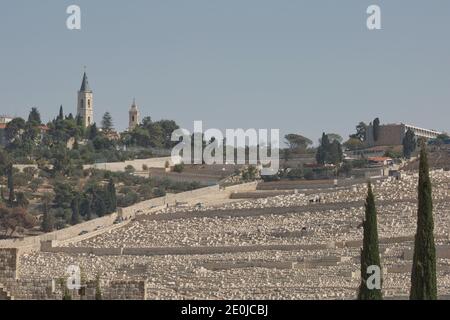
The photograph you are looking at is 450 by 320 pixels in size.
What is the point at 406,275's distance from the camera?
4231 centimetres

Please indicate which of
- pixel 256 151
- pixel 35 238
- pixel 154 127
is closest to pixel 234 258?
pixel 35 238

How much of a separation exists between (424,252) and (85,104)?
308ft

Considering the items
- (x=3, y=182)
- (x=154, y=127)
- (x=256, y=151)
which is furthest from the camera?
(x=154, y=127)

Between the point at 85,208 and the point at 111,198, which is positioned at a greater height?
the point at 111,198

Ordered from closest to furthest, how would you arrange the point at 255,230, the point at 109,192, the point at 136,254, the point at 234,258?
the point at 234,258 → the point at 136,254 → the point at 255,230 → the point at 109,192

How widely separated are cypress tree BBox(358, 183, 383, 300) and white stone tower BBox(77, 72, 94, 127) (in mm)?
87600

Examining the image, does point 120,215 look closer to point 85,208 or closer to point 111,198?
point 111,198

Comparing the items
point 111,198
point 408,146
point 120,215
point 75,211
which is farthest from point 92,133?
point 120,215

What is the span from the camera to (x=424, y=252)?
23.8 meters

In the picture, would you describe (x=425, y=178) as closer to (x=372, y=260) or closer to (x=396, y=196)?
(x=372, y=260)

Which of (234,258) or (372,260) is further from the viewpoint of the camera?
(234,258)

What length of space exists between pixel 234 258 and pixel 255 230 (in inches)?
328

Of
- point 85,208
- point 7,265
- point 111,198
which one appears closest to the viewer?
point 7,265

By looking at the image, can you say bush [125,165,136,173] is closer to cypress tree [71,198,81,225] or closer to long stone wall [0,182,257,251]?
cypress tree [71,198,81,225]
